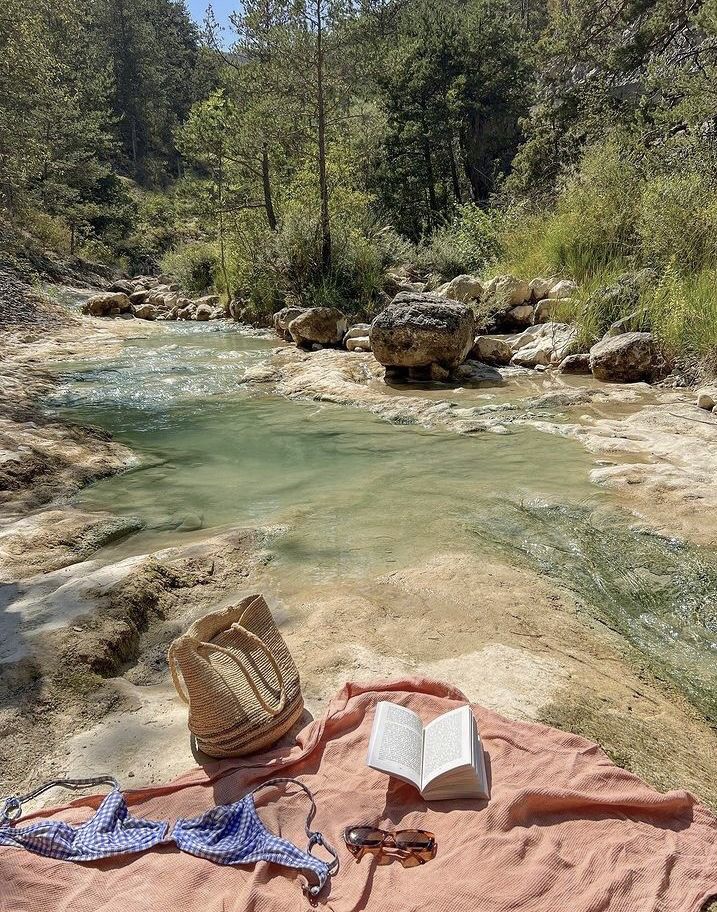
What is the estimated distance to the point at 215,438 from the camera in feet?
20.6

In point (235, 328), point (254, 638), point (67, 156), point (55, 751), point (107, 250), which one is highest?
point (67, 156)

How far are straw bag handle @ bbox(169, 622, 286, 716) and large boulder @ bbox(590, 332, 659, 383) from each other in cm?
631

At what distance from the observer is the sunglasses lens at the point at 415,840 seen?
1688mm

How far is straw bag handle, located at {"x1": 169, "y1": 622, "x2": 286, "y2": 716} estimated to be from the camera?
85.7 inches

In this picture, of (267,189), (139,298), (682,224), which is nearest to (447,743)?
(682,224)

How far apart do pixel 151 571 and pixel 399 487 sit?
2.04 metres

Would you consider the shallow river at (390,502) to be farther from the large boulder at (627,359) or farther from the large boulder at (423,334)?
the large boulder at (627,359)

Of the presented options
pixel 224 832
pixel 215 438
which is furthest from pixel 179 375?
pixel 224 832

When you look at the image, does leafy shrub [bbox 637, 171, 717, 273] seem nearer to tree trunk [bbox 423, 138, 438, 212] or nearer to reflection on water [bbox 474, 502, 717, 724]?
reflection on water [bbox 474, 502, 717, 724]

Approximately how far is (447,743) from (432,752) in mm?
58

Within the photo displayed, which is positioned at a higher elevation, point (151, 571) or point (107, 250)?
point (107, 250)

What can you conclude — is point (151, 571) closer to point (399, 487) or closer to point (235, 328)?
point (399, 487)

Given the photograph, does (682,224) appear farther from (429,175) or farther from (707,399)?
(429,175)

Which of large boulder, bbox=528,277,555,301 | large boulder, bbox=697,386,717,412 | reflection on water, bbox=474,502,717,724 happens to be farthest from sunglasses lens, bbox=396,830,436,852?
large boulder, bbox=528,277,555,301
